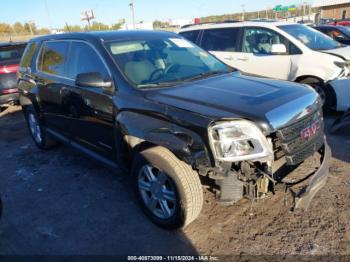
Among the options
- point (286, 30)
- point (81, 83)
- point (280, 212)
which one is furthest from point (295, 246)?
point (286, 30)

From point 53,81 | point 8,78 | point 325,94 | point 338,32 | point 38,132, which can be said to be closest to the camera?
point 53,81

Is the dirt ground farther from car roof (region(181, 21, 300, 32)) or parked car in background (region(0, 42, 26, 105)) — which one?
parked car in background (region(0, 42, 26, 105))

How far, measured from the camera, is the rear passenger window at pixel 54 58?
14.3 feet

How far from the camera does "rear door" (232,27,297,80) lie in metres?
6.74

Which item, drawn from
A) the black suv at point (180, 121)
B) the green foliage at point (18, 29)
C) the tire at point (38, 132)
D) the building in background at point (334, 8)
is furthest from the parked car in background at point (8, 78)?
the green foliage at point (18, 29)

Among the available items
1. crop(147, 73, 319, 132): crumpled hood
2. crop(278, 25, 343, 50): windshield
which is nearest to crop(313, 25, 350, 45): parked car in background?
crop(278, 25, 343, 50): windshield

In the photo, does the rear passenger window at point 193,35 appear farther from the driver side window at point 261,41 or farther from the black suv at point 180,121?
the black suv at point 180,121

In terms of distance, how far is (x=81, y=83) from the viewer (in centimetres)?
343

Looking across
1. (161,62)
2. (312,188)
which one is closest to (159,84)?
(161,62)

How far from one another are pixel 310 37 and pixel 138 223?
5.63m

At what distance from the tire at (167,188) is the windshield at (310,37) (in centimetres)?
497

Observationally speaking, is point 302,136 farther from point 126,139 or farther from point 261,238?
point 126,139

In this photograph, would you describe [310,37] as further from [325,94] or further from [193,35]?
[193,35]

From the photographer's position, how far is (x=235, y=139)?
2.57 meters
